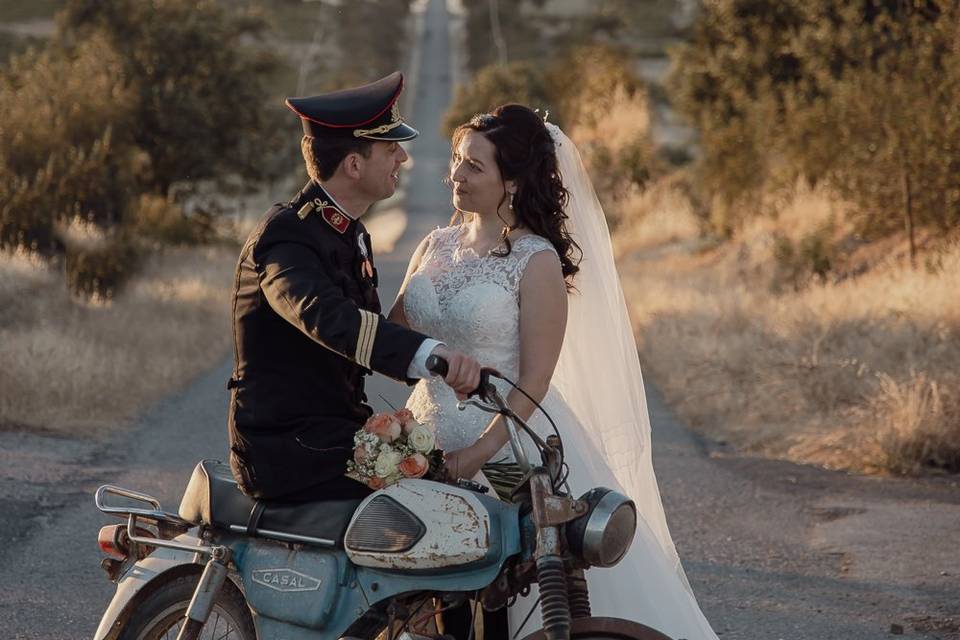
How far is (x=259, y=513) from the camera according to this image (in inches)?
159

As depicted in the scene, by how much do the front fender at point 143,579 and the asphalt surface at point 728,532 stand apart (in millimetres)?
2033

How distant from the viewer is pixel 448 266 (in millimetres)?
5078

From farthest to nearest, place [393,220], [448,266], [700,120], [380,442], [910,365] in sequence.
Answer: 1. [393,220]
2. [700,120]
3. [910,365]
4. [448,266]
5. [380,442]

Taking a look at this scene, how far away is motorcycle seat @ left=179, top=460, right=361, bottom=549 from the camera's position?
394cm

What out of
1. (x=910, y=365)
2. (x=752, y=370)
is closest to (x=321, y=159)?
(x=910, y=365)

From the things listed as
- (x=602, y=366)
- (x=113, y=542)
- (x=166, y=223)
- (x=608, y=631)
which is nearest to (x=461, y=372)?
(x=608, y=631)

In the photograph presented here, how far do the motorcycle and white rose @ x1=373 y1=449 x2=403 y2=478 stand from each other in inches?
1.7

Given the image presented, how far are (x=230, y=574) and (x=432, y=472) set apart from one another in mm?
617

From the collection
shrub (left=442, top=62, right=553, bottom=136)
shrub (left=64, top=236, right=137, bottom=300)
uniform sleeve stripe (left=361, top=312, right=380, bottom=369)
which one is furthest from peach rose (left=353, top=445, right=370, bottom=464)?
shrub (left=442, top=62, right=553, bottom=136)

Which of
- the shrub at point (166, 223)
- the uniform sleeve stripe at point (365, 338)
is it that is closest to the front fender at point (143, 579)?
the uniform sleeve stripe at point (365, 338)

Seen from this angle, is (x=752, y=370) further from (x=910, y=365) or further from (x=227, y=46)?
(x=227, y=46)

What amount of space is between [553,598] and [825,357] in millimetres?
8795

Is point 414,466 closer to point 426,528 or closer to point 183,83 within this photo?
point 426,528

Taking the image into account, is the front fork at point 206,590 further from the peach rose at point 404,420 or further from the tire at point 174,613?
the peach rose at point 404,420
